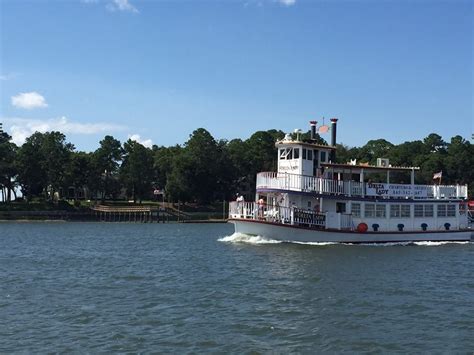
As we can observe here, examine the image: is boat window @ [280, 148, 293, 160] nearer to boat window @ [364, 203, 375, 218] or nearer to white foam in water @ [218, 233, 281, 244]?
white foam in water @ [218, 233, 281, 244]

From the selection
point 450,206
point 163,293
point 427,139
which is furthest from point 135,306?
point 427,139

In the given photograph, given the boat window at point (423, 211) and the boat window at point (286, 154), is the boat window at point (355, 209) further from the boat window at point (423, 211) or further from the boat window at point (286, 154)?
the boat window at point (286, 154)

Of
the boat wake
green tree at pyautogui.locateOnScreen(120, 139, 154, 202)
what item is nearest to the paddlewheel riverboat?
the boat wake

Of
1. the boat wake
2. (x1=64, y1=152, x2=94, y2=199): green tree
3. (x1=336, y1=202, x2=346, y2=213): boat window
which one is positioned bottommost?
the boat wake

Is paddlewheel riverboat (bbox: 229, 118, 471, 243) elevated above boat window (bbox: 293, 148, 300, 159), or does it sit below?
below

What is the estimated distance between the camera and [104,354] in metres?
13.5

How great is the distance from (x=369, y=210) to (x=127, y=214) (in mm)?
61476

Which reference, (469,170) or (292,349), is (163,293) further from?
(469,170)

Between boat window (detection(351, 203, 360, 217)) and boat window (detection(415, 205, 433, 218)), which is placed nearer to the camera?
boat window (detection(351, 203, 360, 217))

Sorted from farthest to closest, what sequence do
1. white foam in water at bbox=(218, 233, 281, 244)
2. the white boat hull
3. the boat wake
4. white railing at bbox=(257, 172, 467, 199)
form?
white railing at bbox=(257, 172, 467, 199)
white foam in water at bbox=(218, 233, 281, 244)
the boat wake
the white boat hull

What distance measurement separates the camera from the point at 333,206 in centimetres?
3875

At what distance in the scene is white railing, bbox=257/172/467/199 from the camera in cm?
3766

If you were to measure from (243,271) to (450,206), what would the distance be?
22516 millimetres

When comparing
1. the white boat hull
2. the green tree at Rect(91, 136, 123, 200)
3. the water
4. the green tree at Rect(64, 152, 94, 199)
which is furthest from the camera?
the green tree at Rect(91, 136, 123, 200)
